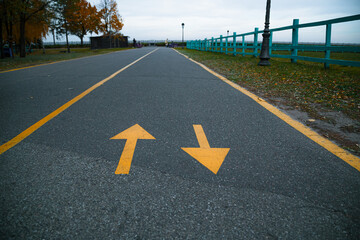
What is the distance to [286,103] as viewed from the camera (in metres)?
4.77

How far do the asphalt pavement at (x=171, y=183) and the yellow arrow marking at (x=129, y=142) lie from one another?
0.15ft

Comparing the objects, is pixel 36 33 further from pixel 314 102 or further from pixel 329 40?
pixel 314 102

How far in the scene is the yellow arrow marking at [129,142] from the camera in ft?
7.68

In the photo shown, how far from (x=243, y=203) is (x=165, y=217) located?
1.91 ft

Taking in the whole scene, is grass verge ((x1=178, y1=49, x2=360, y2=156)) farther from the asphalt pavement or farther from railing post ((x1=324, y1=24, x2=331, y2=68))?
railing post ((x1=324, y1=24, x2=331, y2=68))

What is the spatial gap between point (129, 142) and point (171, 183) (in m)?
1.02

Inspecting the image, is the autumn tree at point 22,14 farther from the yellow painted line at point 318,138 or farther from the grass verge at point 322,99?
the yellow painted line at point 318,138

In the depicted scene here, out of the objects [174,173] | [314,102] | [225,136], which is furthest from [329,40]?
[174,173]

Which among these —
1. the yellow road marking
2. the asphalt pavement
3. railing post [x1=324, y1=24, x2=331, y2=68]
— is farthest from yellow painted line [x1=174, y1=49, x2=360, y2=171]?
railing post [x1=324, y1=24, x2=331, y2=68]

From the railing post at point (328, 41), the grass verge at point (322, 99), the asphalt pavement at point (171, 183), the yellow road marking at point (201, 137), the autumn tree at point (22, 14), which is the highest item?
the autumn tree at point (22, 14)

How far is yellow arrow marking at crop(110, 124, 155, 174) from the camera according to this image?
2.34m

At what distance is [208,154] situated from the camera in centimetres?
263

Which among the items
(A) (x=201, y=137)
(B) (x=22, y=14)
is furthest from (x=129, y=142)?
(B) (x=22, y=14)

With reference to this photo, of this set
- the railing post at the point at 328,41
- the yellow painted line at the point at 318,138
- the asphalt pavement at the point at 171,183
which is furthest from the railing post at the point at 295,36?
the asphalt pavement at the point at 171,183
